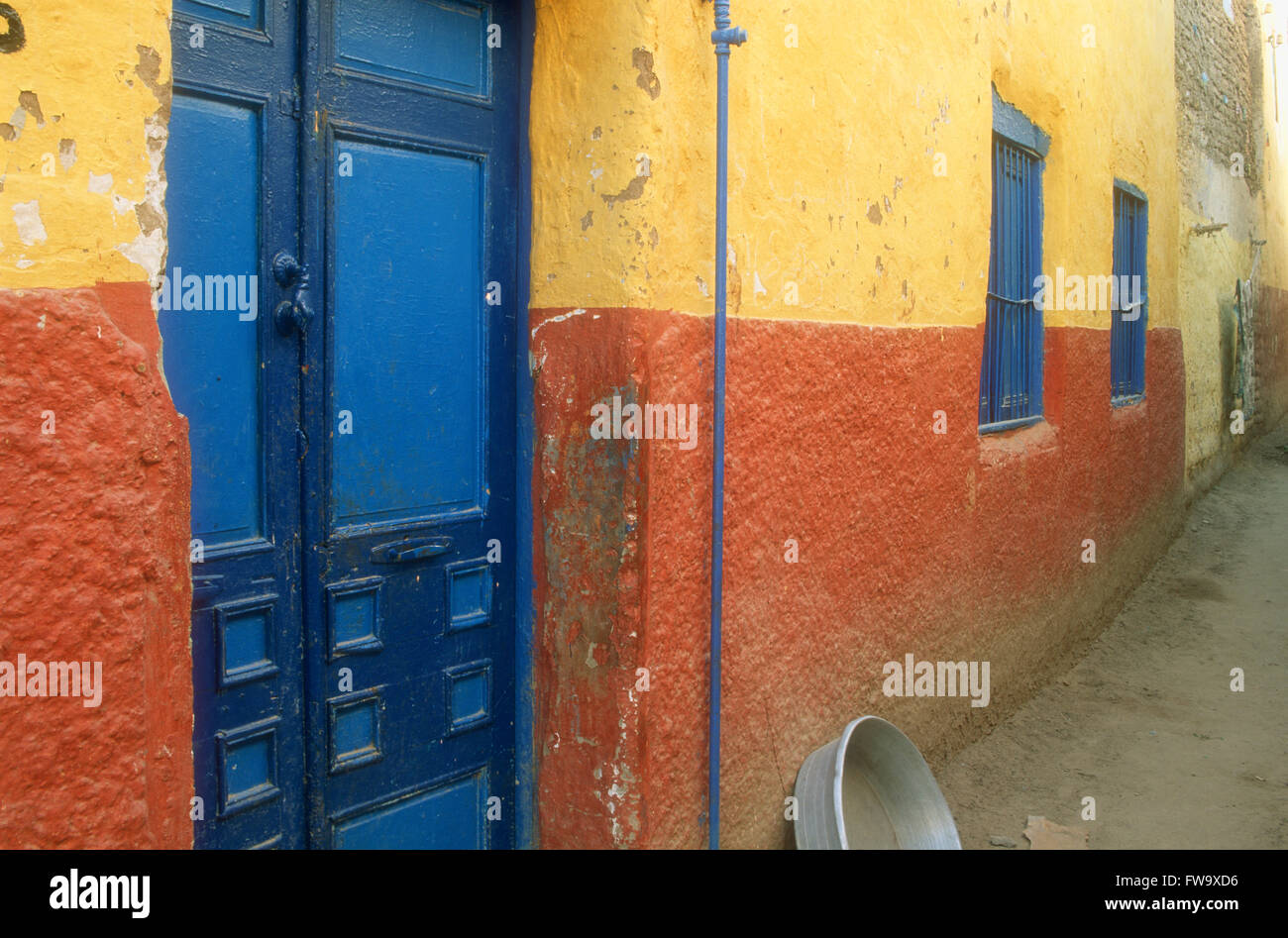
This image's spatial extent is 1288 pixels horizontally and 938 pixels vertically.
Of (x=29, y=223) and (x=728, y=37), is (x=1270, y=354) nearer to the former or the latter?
(x=728, y=37)

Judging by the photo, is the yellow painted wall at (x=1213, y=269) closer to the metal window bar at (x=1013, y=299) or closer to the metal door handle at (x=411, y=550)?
the metal window bar at (x=1013, y=299)

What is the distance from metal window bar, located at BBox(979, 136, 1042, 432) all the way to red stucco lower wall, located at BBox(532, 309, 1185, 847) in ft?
1.58

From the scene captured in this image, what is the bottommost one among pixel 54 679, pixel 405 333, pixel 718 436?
pixel 54 679

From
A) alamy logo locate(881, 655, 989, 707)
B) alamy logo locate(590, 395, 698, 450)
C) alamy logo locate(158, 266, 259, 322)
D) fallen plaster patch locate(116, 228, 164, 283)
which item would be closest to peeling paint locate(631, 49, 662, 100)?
alamy logo locate(590, 395, 698, 450)

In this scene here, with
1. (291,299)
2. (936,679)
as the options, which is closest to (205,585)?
(291,299)

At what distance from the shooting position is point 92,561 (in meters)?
A: 1.83

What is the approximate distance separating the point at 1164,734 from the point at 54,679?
518cm

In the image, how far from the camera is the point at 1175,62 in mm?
8734

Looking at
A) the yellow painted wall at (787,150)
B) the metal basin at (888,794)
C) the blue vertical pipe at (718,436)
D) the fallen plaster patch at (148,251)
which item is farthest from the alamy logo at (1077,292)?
the fallen plaster patch at (148,251)

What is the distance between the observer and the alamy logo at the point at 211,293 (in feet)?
7.57

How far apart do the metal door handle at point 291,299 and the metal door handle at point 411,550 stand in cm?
59

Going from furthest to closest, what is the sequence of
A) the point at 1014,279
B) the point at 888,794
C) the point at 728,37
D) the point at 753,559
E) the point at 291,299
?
the point at 1014,279
the point at 888,794
the point at 753,559
the point at 728,37
the point at 291,299

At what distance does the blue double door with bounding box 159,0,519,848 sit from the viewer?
2414mm
